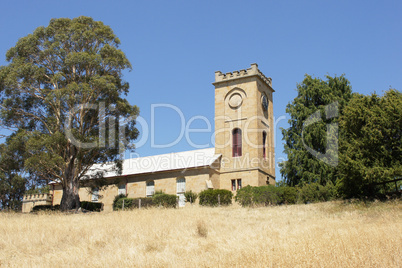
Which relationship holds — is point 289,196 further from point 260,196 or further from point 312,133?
point 312,133

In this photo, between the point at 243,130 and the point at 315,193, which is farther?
the point at 243,130

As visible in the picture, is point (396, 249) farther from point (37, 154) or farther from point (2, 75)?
point (2, 75)

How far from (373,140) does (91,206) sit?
2815cm

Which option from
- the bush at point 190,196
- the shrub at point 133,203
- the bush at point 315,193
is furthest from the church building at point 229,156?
the bush at point 315,193

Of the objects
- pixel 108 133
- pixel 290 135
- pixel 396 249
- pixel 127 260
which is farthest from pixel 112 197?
pixel 396 249

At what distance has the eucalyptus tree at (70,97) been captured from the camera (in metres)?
27.6

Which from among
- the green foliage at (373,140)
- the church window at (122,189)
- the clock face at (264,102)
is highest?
the clock face at (264,102)

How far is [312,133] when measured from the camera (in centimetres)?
3269

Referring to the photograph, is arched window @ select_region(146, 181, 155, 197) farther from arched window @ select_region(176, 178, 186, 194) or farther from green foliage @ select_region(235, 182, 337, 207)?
green foliage @ select_region(235, 182, 337, 207)

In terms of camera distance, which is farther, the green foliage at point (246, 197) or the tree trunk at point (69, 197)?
the green foliage at point (246, 197)

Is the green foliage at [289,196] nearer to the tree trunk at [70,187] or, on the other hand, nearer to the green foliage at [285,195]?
the green foliage at [285,195]

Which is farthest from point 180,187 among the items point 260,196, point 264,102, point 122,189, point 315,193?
point 315,193

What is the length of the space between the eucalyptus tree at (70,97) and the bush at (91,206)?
30.7 ft

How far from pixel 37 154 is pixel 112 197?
1714cm
